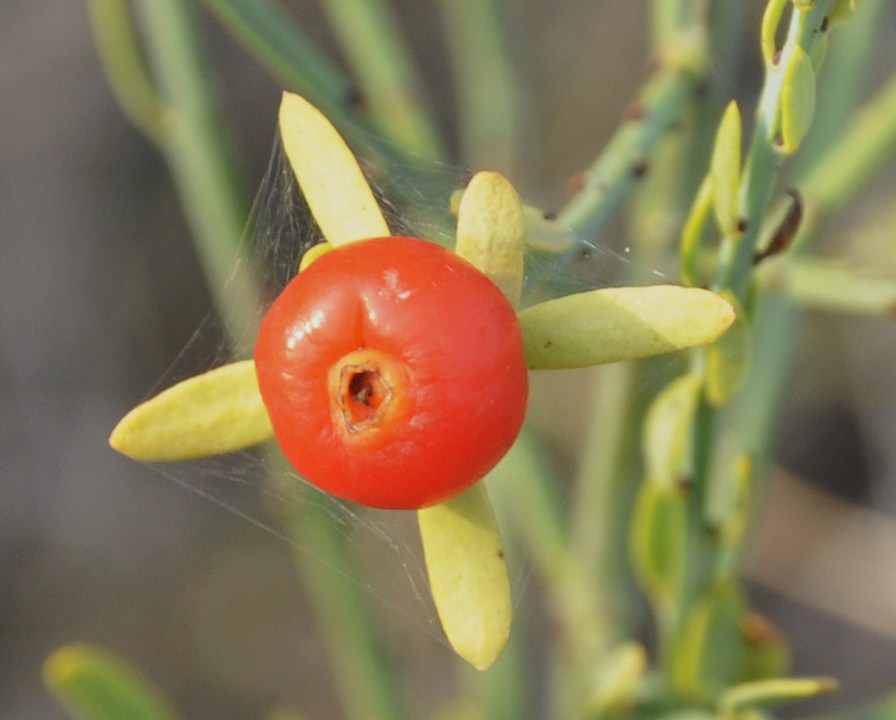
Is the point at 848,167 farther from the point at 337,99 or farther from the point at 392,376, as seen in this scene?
the point at 392,376

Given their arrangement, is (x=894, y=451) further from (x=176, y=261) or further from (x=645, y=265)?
(x=176, y=261)

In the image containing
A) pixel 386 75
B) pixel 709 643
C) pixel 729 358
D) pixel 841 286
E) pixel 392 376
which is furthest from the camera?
pixel 386 75

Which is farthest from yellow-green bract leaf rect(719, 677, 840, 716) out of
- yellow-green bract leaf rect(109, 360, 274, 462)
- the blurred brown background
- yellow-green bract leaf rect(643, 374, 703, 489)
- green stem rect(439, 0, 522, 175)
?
the blurred brown background

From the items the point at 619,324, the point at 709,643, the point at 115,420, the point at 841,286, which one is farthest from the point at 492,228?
the point at 115,420

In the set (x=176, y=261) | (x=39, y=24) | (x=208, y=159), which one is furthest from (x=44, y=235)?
(x=208, y=159)

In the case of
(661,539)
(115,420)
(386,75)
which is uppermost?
(386,75)

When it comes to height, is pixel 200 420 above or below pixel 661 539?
above

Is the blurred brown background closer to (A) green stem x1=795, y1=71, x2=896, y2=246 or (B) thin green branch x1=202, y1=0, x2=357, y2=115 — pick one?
(A) green stem x1=795, y1=71, x2=896, y2=246
